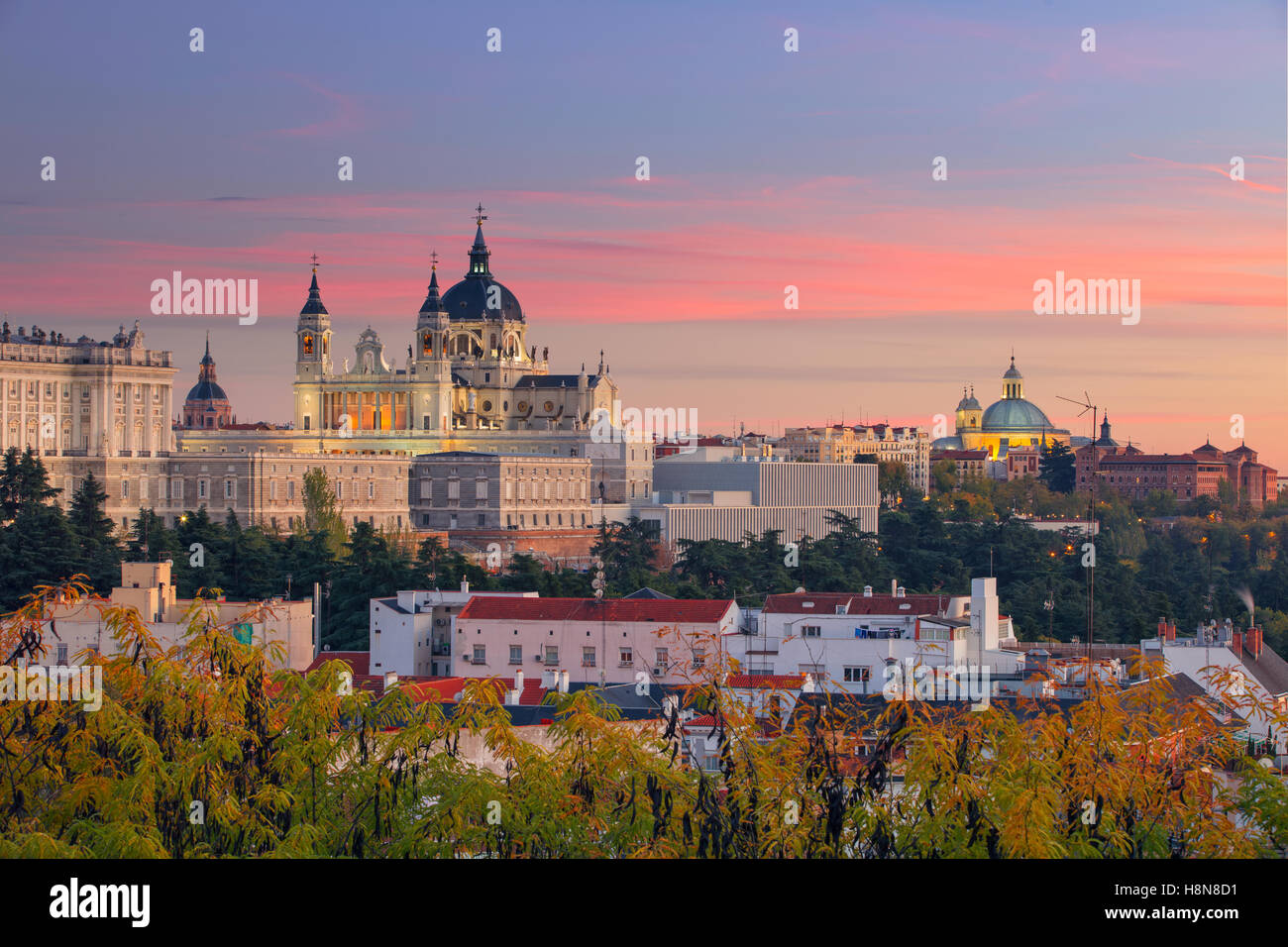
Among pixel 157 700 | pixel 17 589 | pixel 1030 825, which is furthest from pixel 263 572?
pixel 1030 825

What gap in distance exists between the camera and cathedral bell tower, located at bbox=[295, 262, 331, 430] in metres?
124

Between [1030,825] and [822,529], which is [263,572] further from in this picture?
[822,529]

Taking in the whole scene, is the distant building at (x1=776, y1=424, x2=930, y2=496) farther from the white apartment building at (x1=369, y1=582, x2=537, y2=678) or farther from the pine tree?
the white apartment building at (x1=369, y1=582, x2=537, y2=678)

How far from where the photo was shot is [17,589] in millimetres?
62000

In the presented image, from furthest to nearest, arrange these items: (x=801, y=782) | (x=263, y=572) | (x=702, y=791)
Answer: (x=263, y=572) < (x=801, y=782) < (x=702, y=791)

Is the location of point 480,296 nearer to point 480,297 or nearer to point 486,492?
point 480,297

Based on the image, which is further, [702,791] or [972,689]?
[972,689]

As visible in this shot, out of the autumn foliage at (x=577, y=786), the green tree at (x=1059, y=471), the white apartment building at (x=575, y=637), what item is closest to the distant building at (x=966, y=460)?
the green tree at (x=1059, y=471)

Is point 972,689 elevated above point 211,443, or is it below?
below

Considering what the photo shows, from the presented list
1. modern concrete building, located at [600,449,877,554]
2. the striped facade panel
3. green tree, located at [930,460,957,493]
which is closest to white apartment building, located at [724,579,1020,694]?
the striped facade panel

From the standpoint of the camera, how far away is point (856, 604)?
48375 millimetres

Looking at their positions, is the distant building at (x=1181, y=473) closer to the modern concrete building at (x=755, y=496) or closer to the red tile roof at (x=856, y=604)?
the modern concrete building at (x=755, y=496)

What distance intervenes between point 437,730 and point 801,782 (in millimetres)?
3545

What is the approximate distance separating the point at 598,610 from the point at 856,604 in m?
5.90
